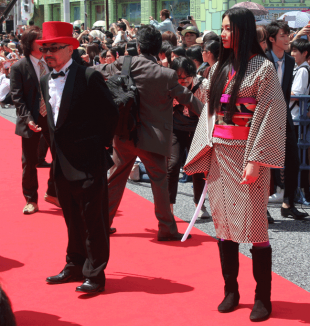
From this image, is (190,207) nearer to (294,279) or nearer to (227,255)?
(294,279)

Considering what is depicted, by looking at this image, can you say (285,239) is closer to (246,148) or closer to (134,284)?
(134,284)

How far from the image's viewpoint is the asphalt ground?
13.0 ft

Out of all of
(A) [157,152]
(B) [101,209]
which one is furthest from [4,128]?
(B) [101,209]

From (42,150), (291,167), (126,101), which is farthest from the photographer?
(42,150)

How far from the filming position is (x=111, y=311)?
332cm

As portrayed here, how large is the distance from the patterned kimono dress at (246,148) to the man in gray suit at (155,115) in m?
1.24

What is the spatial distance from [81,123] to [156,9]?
33.7m

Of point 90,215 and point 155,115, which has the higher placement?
point 155,115

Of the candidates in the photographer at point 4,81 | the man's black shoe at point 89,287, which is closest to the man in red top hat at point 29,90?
the man's black shoe at point 89,287

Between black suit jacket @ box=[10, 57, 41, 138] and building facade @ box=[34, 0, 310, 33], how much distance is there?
48.3 feet

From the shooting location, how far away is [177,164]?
16.8 feet

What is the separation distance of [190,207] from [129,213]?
0.71 m

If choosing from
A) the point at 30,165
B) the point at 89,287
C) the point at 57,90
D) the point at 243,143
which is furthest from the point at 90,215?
the point at 30,165

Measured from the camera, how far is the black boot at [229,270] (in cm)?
326
